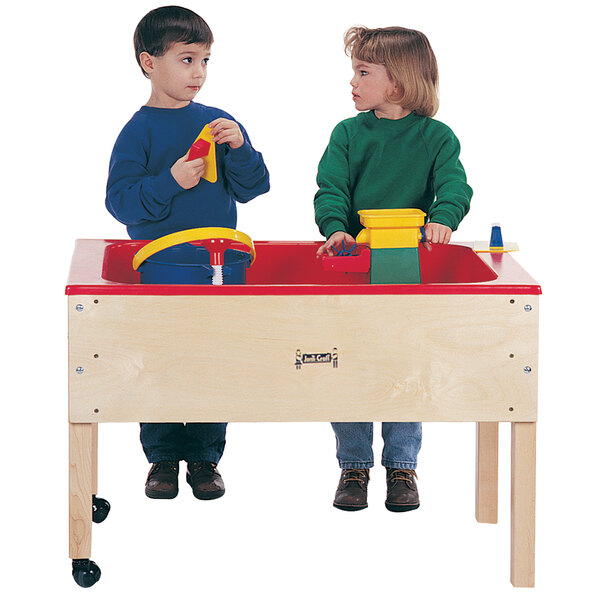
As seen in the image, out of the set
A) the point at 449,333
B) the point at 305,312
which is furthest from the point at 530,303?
the point at 305,312

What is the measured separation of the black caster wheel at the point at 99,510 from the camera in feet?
10.9

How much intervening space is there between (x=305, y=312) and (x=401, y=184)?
532 mm

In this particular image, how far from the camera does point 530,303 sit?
2898mm

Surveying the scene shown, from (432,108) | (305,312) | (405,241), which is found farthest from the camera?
(432,108)

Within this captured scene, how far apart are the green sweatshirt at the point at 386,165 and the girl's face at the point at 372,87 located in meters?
0.04

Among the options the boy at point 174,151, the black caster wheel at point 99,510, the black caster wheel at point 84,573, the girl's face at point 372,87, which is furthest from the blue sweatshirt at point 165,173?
the black caster wheel at point 84,573

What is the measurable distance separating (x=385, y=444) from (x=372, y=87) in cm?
81

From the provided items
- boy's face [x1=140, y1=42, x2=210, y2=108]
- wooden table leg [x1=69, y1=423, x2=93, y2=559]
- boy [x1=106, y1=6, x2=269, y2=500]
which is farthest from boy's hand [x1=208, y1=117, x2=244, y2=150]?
wooden table leg [x1=69, y1=423, x2=93, y2=559]

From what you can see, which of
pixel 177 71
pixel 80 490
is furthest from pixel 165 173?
pixel 80 490

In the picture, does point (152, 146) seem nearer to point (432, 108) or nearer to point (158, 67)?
point (158, 67)

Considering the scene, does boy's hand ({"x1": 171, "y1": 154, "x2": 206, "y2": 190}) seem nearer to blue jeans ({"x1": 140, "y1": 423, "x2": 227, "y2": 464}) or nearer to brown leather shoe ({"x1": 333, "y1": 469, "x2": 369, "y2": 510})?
blue jeans ({"x1": 140, "y1": 423, "x2": 227, "y2": 464})

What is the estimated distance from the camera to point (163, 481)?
3.44 m

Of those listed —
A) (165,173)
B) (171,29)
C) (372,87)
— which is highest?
(171,29)

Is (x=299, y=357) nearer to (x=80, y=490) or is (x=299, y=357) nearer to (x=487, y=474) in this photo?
(x=80, y=490)
